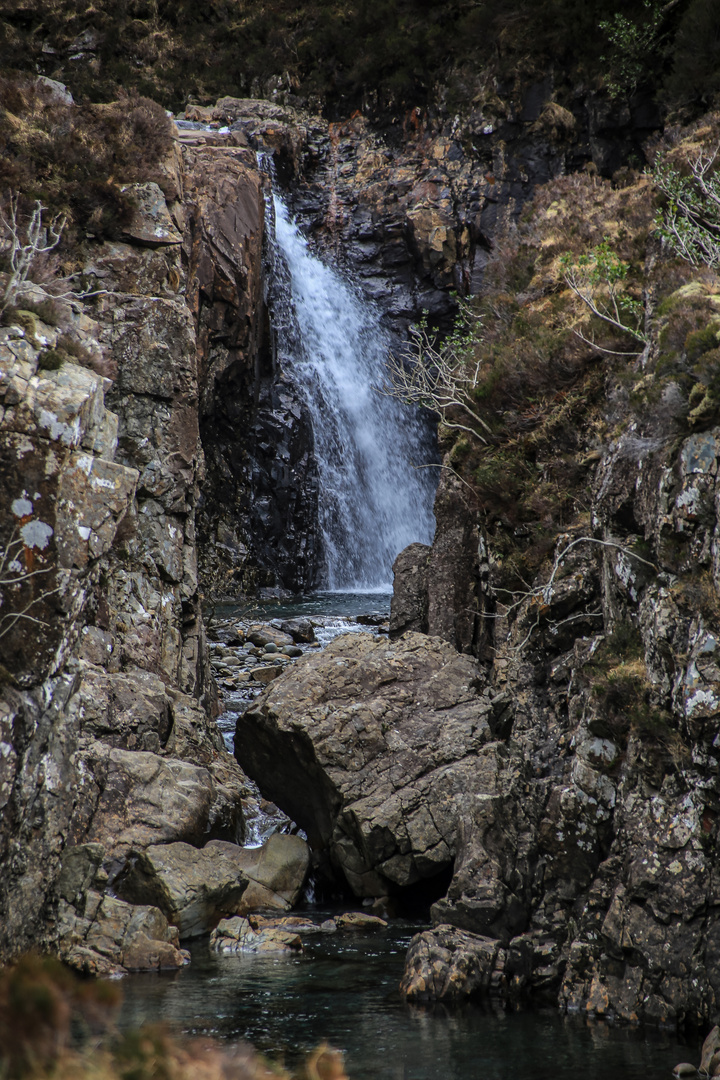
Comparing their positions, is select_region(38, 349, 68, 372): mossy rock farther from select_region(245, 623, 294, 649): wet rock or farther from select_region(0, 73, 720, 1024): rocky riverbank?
select_region(245, 623, 294, 649): wet rock

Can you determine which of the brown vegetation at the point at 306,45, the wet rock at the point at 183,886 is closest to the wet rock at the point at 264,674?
the wet rock at the point at 183,886

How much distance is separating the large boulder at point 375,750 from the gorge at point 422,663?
0.18 feet

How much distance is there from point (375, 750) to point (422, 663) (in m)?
2.42

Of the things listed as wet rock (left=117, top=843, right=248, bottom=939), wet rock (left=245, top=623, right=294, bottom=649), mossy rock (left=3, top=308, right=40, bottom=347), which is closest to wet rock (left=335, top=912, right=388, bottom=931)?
wet rock (left=117, top=843, right=248, bottom=939)

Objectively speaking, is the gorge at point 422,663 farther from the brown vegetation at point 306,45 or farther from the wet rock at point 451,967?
the brown vegetation at point 306,45

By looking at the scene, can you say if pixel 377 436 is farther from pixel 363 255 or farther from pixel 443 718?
pixel 443 718

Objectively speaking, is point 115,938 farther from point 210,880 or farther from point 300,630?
point 300,630

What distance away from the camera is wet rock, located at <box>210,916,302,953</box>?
11.8m

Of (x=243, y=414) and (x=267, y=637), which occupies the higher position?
(x=243, y=414)

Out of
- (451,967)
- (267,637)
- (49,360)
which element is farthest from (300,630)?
(451,967)

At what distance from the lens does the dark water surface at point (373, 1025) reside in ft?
25.7

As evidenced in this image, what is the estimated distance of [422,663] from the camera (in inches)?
643

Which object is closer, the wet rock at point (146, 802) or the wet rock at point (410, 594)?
the wet rock at point (146, 802)

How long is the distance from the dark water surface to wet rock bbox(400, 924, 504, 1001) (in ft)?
0.74
